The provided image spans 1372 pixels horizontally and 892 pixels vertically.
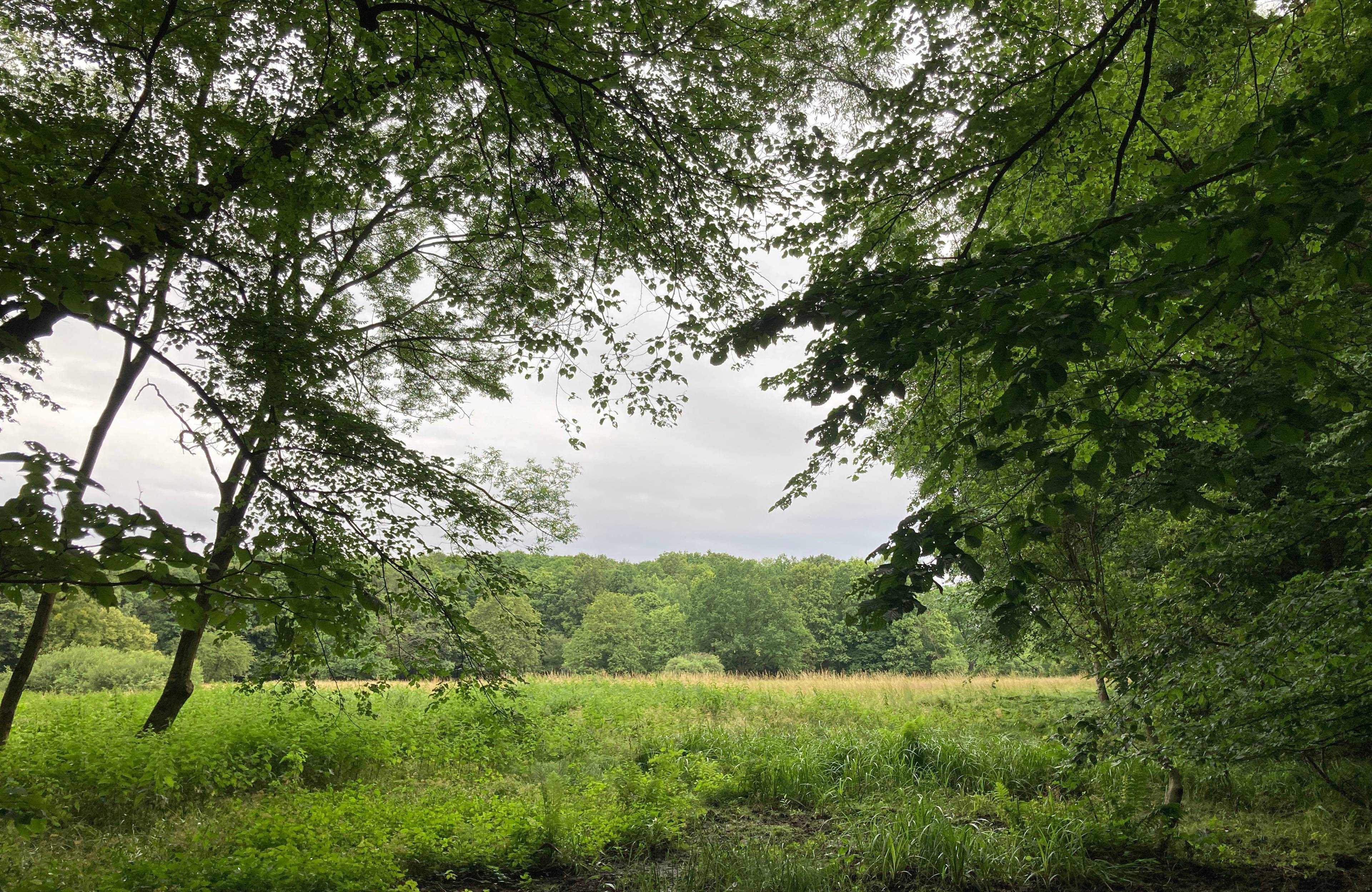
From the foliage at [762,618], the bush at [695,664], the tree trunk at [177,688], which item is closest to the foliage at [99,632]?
the foliage at [762,618]

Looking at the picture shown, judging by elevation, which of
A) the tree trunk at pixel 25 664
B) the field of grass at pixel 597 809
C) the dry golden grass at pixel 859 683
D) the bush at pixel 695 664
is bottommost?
the bush at pixel 695 664

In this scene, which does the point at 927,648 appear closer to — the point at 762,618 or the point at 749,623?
the point at 762,618

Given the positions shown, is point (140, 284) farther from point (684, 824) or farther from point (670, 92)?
point (684, 824)

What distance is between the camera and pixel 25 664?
19.0 feet

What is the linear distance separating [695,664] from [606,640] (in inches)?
320

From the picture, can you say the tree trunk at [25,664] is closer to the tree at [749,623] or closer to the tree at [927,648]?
the tree at [927,648]

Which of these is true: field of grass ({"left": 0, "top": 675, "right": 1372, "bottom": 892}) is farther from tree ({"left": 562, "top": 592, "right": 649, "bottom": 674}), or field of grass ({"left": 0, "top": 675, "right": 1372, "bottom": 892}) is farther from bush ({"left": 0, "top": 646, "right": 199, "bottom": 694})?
tree ({"left": 562, "top": 592, "right": 649, "bottom": 674})

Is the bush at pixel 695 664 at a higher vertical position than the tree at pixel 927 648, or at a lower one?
lower

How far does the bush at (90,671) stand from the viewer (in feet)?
64.2

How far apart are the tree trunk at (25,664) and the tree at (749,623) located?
122 ft

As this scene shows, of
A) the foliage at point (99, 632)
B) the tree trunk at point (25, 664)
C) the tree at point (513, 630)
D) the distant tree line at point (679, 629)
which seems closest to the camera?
the tree trunk at point (25, 664)

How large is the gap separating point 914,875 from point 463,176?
7.19 m

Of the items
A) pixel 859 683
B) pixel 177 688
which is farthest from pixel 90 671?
pixel 859 683

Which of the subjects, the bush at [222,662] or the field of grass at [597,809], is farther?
the bush at [222,662]
